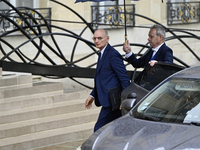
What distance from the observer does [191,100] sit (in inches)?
148

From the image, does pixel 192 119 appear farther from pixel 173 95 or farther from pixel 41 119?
pixel 41 119

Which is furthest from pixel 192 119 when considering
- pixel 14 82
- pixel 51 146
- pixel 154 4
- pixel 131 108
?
pixel 154 4

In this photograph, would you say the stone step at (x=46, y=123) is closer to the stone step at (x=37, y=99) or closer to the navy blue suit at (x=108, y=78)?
the stone step at (x=37, y=99)

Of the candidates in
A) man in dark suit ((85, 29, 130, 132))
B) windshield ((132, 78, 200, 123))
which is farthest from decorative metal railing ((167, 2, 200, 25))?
windshield ((132, 78, 200, 123))

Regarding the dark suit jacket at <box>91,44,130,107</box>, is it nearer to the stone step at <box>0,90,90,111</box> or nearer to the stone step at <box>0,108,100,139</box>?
the stone step at <box>0,108,100,139</box>

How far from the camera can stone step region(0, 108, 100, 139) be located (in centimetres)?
616

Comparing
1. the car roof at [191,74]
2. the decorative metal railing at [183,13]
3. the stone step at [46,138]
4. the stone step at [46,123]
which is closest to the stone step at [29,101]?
the stone step at [46,123]

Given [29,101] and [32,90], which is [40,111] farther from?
[32,90]

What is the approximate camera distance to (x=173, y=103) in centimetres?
384

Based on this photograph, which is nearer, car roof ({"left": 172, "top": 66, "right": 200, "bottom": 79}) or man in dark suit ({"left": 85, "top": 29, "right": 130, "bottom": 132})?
car roof ({"left": 172, "top": 66, "right": 200, "bottom": 79})

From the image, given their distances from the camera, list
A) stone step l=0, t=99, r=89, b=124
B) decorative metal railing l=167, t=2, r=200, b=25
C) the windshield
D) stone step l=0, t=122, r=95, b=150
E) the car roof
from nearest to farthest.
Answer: the windshield < the car roof < stone step l=0, t=122, r=95, b=150 < stone step l=0, t=99, r=89, b=124 < decorative metal railing l=167, t=2, r=200, b=25

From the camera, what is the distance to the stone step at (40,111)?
21.4 feet

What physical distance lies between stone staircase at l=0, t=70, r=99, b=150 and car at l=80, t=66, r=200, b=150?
2605 mm

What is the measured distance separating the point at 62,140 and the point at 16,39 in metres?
5.29
